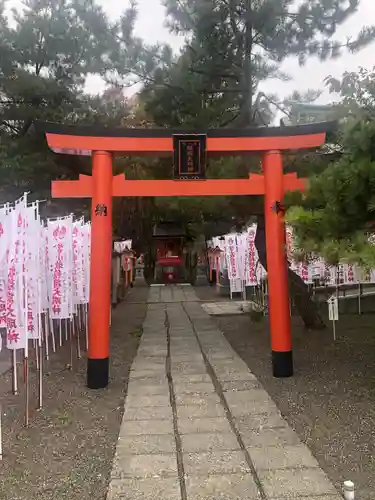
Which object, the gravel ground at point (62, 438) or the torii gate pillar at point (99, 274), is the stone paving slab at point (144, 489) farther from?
the torii gate pillar at point (99, 274)

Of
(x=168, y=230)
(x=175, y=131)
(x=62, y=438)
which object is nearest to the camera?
(x=62, y=438)

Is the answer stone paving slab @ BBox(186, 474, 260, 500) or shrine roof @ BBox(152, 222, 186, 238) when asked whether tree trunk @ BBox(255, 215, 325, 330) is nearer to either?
stone paving slab @ BBox(186, 474, 260, 500)

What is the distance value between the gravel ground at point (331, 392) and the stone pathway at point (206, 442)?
0.55 feet

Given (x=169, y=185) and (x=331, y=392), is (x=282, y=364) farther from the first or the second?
(x=169, y=185)

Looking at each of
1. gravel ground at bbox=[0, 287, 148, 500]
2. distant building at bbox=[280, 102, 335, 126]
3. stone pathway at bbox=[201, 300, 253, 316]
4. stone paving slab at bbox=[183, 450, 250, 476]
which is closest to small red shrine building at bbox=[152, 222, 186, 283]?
stone pathway at bbox=[201, 300, 253, 316]

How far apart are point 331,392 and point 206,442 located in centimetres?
209

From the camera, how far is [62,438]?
413 cm

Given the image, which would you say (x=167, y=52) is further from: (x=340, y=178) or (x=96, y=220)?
(x=340, y=178)

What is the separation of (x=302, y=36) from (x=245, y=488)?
25.1ft

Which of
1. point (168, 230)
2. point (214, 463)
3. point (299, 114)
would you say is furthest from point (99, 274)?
point (168, 230)

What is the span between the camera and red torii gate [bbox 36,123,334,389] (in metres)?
5.82

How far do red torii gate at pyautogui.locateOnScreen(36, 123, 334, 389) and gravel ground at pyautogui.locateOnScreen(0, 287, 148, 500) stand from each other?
0.50m

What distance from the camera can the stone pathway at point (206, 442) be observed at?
3102mm

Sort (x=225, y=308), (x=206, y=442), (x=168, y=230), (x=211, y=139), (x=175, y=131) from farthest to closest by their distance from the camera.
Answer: (x=168, y=230) → (x=225, y=308) → (x=211, y=139) → (x=175, y=131) → (x=206, y=442)
